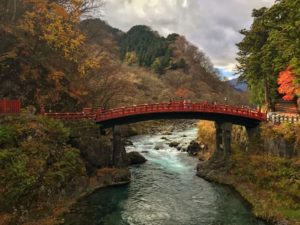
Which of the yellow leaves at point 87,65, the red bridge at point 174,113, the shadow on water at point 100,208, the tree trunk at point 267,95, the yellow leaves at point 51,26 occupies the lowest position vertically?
the shadow on water at point 100,208

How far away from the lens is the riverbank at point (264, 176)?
1162 inches

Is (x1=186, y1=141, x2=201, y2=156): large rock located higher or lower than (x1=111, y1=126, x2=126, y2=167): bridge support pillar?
lower

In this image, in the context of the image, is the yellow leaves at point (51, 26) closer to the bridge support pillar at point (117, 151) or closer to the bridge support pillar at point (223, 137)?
the bridge support pillar at point (117, 151)

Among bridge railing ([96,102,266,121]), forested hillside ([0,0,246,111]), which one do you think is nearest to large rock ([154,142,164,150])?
forested hillside ([0,0,246,111])

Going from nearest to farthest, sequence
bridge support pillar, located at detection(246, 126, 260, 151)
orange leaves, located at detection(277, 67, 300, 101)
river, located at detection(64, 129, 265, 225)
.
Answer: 1. river, located at detection(64, 129, 265, 225)
2. orange leaves, located at detection(277, 67, 300, 101)
3. bridge support pillar, located at detection(246, 126, 260, 151)

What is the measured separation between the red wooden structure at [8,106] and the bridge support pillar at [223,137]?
26.7 m

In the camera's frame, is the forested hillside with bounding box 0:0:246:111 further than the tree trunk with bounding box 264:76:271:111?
No

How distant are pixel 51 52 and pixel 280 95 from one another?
34.6 metres

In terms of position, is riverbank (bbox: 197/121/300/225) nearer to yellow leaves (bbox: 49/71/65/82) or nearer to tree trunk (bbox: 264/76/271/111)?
tree trunk (bbox: 264/76/271/111)

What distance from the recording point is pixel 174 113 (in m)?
44.8

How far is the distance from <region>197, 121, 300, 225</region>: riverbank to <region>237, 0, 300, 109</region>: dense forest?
25.4ft

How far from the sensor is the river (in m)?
28.8

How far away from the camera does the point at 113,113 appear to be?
4206 centimetres

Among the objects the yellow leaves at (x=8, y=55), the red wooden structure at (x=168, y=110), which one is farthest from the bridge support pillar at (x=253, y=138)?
the yellow leaves at (x=8, y=55)
